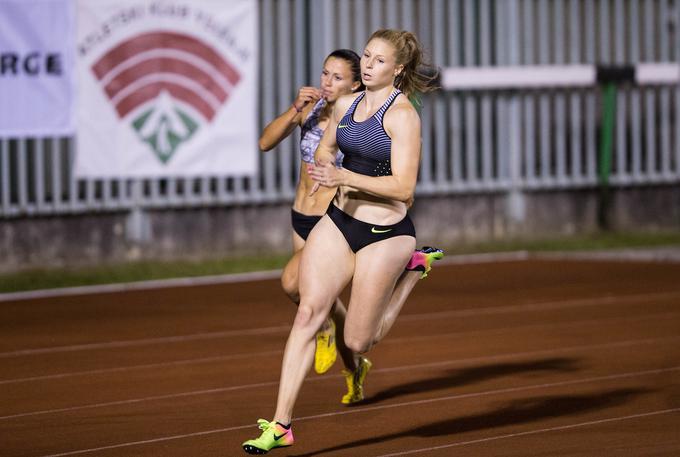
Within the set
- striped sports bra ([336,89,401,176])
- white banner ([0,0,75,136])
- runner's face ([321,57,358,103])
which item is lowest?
striped sports bra ([336,89,401,176])

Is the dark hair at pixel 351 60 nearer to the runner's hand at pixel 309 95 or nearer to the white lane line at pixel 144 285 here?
the runner's hand at pixel 309 95

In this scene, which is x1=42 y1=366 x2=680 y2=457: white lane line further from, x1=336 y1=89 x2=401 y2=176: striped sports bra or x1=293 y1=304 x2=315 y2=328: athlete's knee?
x1=336 y1=89 x2=401 y2=176: striped sports bra

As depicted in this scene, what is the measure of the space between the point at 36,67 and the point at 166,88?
157 cm

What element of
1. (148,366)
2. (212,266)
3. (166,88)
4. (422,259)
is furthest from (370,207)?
(166,88)

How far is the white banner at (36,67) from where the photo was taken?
16703mm

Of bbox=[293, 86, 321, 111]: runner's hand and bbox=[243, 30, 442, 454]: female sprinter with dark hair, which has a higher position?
bbox=[293, 86, 321, 111]: runner's hand

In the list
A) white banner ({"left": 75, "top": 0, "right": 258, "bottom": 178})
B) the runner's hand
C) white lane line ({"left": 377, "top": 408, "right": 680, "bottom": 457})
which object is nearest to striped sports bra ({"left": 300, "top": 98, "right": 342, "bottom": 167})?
the runner's hand

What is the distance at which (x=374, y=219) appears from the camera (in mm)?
7844

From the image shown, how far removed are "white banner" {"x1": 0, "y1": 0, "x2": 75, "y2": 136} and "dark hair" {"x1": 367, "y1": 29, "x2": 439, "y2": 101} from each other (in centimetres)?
952

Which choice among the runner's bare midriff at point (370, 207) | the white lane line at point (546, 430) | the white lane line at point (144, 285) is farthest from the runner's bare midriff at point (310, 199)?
the white lane line at point (144, 285)

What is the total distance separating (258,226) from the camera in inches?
725

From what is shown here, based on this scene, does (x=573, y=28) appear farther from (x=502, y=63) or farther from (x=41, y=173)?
(x=41, y=173)

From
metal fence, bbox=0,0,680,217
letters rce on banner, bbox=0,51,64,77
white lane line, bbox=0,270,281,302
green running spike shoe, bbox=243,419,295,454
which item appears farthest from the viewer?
metal fence, bbox=0,0,680,217

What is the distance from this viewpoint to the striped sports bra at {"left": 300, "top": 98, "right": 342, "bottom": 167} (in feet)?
30.7
